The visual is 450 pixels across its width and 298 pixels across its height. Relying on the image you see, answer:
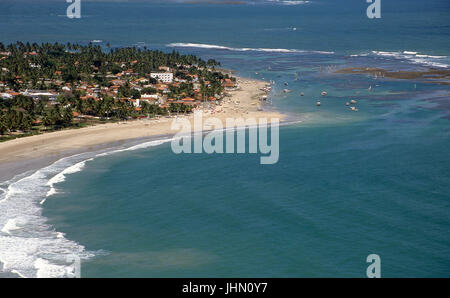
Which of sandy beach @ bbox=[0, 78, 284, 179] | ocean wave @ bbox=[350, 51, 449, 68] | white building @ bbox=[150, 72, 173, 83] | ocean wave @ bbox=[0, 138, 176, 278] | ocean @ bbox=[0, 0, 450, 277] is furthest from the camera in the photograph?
ocean wave @ bbox=[350, 51, 449, 68]

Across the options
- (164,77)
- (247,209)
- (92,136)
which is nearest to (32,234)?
(247,209)

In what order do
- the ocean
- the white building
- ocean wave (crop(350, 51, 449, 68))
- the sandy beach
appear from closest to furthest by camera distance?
the ocean
the sandy beach
the white building
ocean wave (crop(350, 51, 449, 68))

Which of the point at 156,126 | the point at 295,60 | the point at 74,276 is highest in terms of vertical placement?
the point at 295,60

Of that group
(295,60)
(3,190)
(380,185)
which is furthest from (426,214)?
(295,60)

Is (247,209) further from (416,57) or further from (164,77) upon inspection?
(416,57)

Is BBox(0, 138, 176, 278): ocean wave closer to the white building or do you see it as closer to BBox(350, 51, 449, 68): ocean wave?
the white building

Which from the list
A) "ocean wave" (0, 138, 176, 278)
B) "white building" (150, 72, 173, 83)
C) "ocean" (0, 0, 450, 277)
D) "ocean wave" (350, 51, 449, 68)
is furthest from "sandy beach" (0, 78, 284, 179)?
"ocean wave" (350, 51, 449, 68)
